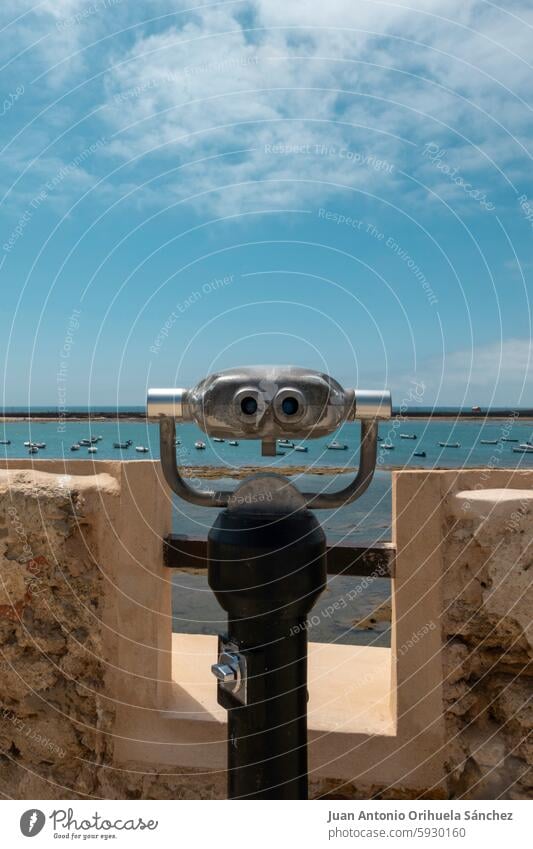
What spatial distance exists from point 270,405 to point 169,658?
1.82 metres

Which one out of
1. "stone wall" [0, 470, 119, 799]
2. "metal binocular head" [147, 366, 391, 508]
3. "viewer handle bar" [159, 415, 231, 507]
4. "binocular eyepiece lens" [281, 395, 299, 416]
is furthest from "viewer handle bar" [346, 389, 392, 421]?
"stone wall" [0, 470, 119, 799]

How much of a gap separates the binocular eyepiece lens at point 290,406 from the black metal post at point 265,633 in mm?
214

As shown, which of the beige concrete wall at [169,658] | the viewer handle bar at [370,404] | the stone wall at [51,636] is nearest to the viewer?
the viewer handle bar at [370,404]

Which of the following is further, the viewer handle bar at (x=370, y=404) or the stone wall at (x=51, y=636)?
the stone wall at (x=51, y=636)

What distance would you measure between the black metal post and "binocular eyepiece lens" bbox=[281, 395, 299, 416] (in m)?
0.21

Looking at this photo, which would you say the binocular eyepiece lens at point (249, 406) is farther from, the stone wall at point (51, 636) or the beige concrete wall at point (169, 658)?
the stone wall at point (51, 636)

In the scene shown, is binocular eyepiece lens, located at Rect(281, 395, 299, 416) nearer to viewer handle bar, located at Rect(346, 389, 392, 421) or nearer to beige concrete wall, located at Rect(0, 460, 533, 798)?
viewer handle bar, located at Rect(346, 389, 392, 421)

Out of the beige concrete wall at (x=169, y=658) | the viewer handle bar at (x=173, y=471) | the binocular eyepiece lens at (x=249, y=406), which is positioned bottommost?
the beige concrete wall at (x=169, y=658)

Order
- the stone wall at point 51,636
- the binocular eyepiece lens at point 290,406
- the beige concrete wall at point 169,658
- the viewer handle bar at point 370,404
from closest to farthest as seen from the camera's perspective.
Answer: the binocular eyepiece lens at point 290,406, the viewer handle bar at point 370,404, the beige concrete wall at point 169,658, the stone wall at point 51,636

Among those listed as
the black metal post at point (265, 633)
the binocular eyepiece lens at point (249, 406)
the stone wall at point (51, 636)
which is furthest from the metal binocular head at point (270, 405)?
the stone wall at point (51, 636)

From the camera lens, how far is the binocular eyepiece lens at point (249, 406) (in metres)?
1.14

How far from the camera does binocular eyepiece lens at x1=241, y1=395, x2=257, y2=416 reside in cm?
114
